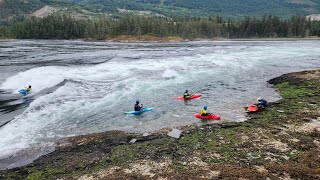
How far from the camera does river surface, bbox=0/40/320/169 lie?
969 inches

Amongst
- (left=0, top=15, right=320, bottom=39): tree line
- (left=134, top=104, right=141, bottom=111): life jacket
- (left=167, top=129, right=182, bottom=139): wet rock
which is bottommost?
(left=167, top=129, right=182, bottom=139): wet rock

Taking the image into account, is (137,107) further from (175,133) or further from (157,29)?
(157,29)

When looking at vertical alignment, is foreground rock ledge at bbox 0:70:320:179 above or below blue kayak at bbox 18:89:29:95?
below

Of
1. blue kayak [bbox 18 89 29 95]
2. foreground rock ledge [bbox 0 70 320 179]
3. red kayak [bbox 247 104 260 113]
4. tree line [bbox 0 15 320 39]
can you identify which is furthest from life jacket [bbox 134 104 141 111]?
tree line [bbox 0 15 320 39]

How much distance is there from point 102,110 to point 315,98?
22.0 m

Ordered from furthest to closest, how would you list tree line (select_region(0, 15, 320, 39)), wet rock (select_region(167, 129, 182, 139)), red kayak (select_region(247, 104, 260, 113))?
tree line (select_region(0, 15, 320, 39)) < red kayak (select_region(247, 104, 260, 113)) < wet rock (select_region(167, 129, 182, 139))

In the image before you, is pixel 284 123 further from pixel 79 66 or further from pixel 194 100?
pixel 79 66

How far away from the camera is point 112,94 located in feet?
120

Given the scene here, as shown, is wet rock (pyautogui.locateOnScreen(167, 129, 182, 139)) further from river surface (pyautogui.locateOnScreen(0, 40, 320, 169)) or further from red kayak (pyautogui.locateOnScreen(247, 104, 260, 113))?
red kayak (pyautogui.locateOnScreen(247, 104, 260, 113))

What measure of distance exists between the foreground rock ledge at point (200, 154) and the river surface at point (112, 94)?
2.27m

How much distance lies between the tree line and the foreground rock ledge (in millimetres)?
117664

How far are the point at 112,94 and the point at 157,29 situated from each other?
346ft

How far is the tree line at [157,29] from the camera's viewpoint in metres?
140

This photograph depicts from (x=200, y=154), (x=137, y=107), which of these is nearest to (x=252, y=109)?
(x=137, y=107)
